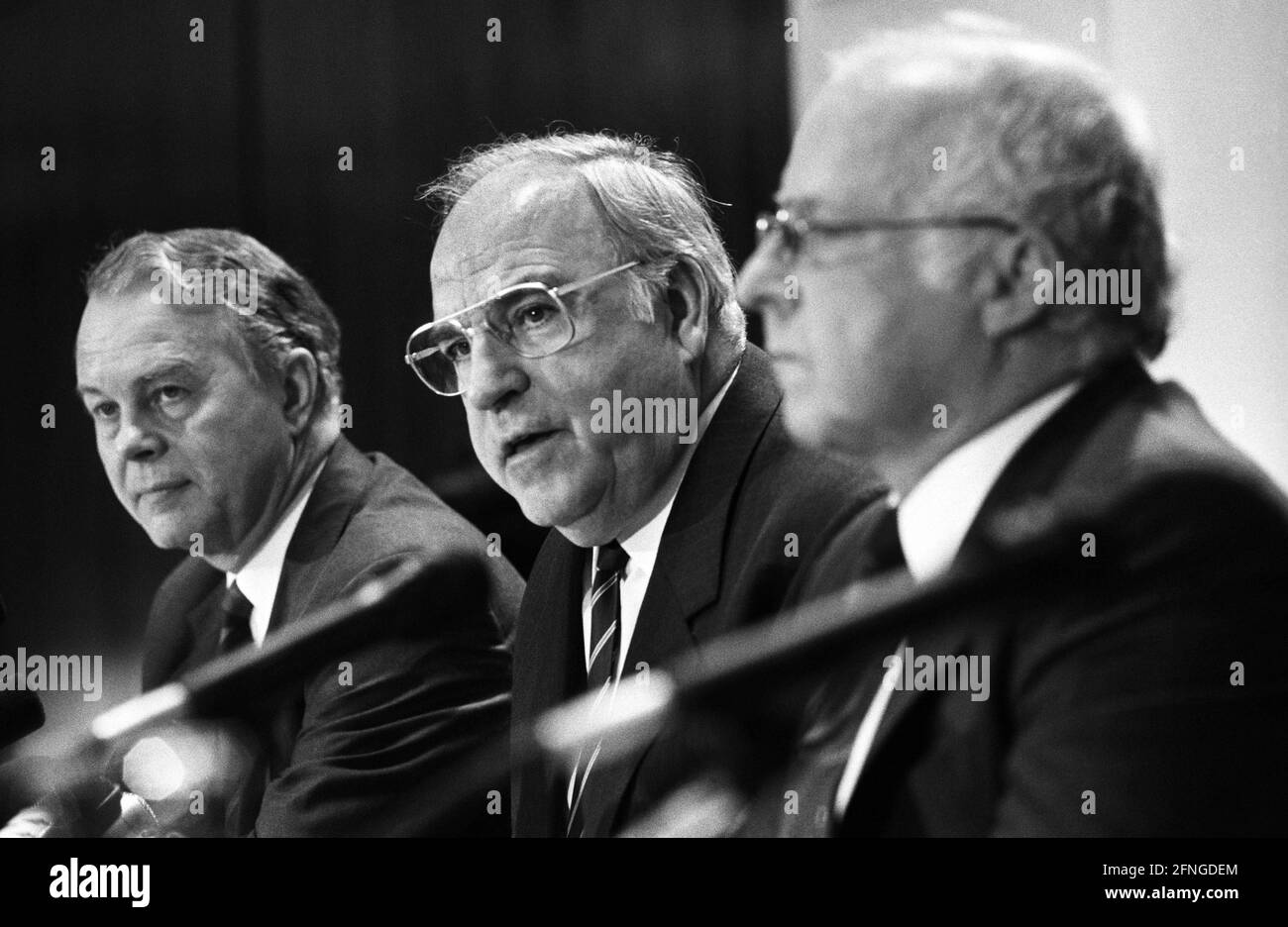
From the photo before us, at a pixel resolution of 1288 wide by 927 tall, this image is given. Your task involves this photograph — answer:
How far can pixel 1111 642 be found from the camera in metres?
2.52

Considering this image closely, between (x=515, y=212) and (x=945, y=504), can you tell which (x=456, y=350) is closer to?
(x=515, y=212)

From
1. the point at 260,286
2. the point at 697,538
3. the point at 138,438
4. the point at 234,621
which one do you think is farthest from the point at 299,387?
the point at 697,538

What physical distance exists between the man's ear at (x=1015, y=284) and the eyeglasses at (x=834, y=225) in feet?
0.11

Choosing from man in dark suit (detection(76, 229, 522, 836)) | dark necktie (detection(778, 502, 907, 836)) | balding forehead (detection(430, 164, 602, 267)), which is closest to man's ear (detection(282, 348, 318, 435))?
man in dark suit (detection(76, 229, 522, 836))

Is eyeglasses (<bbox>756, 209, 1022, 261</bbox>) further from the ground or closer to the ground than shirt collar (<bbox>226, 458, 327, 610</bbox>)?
further from the ground

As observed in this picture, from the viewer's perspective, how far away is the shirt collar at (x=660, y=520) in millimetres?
3066

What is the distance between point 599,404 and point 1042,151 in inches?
35.2

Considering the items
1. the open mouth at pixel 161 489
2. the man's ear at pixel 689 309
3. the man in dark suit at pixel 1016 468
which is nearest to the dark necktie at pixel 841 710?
the man in dark suit at pixel 1016 468

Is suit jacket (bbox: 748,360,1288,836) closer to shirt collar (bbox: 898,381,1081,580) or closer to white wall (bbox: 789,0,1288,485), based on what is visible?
shirt collar (bbox: 898,381,1081,580)

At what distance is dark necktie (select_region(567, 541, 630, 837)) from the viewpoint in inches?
122

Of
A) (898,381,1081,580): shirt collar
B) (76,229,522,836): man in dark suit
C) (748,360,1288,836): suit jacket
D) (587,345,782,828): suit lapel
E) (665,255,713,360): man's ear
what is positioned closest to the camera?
(748,360,1288,836): suit jacket

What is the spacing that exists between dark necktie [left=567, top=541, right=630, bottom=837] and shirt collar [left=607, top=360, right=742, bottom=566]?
2 cm

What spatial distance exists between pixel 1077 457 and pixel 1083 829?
1.74 feet

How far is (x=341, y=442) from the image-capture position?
3.36 metres
